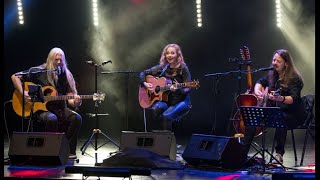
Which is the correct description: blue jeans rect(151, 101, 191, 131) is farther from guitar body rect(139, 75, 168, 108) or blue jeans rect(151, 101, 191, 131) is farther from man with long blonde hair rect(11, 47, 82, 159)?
man with long blonde hair rect(11, 47, 82, 159)

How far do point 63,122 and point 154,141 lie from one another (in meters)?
1.54

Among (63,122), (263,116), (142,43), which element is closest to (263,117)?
(263,116)

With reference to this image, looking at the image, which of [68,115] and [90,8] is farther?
[90,8]

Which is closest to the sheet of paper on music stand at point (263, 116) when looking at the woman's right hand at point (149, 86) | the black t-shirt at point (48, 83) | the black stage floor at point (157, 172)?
the black stage floor at point (157, 172)

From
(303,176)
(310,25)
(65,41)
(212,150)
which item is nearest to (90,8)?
(65,41)

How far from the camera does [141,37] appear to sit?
9258 millimetres

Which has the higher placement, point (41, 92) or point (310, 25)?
point (310, 25)

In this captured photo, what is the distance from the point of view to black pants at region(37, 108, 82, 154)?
685cm

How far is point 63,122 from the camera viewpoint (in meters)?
7.08

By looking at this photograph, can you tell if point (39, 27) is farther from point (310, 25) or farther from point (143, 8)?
point (310, 25)

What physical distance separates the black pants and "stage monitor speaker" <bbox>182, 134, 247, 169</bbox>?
1.81m

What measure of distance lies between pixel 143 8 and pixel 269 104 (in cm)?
364

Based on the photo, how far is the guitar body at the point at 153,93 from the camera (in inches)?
290

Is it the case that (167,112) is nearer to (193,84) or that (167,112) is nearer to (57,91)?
(193,84)
